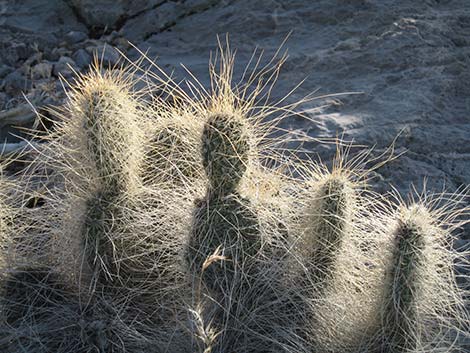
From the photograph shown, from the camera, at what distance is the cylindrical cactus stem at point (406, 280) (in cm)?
298

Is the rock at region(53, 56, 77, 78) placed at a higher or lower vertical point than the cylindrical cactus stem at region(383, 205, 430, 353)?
lower

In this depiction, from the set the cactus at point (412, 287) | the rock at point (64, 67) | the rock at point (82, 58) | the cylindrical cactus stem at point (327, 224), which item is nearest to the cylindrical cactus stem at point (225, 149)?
the cylindrical cactus stem at point (327, 224)

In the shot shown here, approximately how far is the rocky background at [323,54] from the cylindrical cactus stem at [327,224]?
975mm

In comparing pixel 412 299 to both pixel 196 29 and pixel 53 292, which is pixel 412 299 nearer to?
pixel 53 292

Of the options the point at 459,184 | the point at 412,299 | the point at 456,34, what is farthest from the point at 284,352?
the point at 456,34

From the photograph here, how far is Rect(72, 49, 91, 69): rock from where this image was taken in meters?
5.68

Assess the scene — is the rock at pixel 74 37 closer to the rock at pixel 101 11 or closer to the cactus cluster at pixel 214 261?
the rock at pixel 101 11

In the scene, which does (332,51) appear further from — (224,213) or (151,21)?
(224,213)

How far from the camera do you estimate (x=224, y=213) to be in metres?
3.12

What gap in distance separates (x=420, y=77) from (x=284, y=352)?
247 centimetres

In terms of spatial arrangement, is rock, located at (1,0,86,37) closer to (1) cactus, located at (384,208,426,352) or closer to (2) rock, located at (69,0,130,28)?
(2) rock, located at (69,0,130,28)

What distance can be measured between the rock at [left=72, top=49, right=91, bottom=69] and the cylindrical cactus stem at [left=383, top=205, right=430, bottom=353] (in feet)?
10.7

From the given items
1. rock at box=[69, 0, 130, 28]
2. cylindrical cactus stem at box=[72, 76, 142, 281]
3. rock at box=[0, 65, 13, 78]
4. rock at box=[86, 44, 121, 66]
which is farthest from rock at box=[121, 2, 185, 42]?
cylindrical cactus stem at box=[72, 76, 142, 281]

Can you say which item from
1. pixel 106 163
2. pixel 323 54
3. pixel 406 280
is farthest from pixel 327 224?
pixel 323 54
